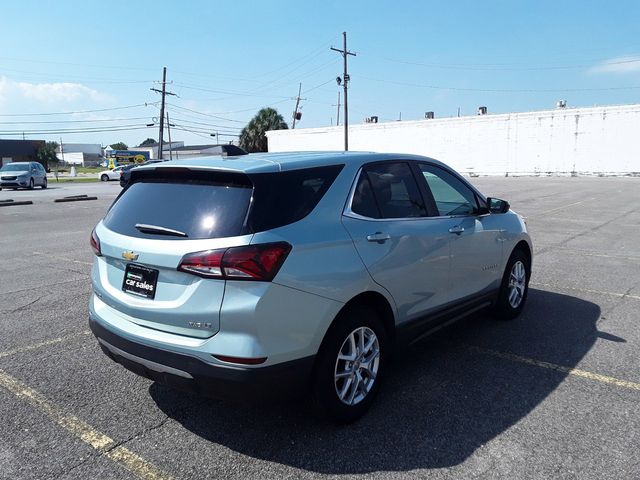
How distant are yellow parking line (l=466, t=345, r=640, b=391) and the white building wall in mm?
43364

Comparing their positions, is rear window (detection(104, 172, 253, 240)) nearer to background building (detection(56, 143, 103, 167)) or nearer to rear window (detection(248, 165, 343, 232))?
rear window (detection(248, 165, 343, 232))

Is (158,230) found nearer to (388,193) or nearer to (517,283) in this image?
(388,193)

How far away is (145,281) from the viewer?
10.2 feet

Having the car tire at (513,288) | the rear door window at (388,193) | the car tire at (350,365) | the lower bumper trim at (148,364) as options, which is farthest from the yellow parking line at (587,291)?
the lower bumper trim at (148,364)

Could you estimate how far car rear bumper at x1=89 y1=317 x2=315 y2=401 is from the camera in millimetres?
2803

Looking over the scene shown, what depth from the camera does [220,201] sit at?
300cm

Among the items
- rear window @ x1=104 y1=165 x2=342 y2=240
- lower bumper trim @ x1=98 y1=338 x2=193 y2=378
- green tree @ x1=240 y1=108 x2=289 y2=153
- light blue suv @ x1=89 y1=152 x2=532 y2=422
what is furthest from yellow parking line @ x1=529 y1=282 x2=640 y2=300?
green tree @ x1=240 y1=108 x2=289 y2=153

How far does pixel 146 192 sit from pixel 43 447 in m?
1.65

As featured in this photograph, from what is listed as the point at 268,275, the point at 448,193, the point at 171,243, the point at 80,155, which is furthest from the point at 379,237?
the point at 80,155

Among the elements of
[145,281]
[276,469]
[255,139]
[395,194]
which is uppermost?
[255,139]

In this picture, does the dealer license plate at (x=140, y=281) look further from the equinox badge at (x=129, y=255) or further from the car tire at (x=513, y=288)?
the car tire at (x=513, y=288)

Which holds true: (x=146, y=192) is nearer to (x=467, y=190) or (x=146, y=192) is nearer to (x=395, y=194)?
(x=395, y=194)

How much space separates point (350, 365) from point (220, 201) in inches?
52.6

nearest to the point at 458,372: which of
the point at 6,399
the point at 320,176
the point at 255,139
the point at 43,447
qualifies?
the point at 320,176
